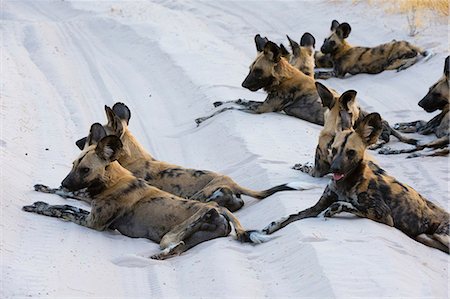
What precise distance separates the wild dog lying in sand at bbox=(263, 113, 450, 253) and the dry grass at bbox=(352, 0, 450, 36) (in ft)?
20.6

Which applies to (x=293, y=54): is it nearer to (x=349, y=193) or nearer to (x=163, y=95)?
(x=163, y=95)

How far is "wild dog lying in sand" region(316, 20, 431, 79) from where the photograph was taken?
9992 mm

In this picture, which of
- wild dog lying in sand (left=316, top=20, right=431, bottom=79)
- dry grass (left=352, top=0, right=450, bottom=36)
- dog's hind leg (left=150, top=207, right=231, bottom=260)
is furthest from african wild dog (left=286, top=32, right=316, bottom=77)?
dog's hind leg (left=150, top=207, right=231, bottom=260)

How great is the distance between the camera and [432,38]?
10.8 metres

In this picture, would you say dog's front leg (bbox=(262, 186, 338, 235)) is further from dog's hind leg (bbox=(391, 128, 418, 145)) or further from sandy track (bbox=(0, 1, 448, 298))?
dog's hind leg (bbox=(391, 128, 418, 145))

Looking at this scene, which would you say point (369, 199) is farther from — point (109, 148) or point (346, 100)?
point (109, 148)

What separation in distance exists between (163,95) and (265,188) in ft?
10.3

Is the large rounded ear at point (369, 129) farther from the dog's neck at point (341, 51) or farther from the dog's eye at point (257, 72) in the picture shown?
the dog's neck at point (341, 51)

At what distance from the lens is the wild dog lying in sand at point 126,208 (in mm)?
4891

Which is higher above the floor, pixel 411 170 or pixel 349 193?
pixel 349 193

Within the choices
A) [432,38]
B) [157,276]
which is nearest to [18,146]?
[157,276]

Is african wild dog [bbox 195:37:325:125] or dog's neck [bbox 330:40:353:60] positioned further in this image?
dog's neck [bbox 330:40:353:60]

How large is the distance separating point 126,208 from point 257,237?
863 millimetres

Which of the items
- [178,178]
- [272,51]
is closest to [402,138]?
[272,51]
